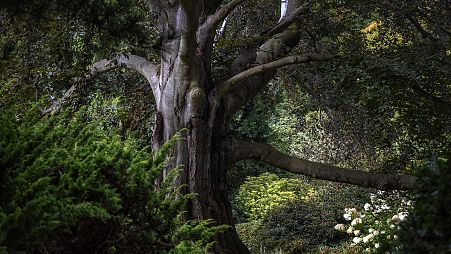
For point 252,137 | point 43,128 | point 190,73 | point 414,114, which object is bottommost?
point 43,128

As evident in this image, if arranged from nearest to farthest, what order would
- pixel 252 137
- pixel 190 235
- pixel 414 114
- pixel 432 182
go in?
1. pixel 432 182
2. pixel 190 235
3. pixel 414 114
4. pixel 252 137

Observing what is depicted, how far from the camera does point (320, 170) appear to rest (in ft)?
23.2

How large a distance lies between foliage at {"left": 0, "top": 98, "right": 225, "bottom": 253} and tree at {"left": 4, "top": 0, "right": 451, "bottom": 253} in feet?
9.08

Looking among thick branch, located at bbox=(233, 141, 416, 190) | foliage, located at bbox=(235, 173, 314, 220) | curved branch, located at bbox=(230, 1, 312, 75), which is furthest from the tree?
foliage, located at bbox=(235, 173, 314, 220)

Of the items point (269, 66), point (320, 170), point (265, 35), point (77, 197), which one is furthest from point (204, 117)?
point (77, 197)

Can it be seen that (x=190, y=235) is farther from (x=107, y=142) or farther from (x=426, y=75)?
(x=426, y=75)

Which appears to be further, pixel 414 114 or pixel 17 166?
pixel 414 114

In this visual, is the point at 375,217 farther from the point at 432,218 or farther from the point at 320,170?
the point at 432,218

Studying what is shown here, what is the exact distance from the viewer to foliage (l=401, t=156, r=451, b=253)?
2076mm

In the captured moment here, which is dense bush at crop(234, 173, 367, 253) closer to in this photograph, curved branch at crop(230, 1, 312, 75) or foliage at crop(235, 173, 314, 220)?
foliage at crop(235, 173, 314, 220)

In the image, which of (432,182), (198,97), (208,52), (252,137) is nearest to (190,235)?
(432,182)

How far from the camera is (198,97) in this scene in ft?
21.5

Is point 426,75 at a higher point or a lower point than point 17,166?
higher

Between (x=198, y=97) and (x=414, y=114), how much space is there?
2.65 meters
